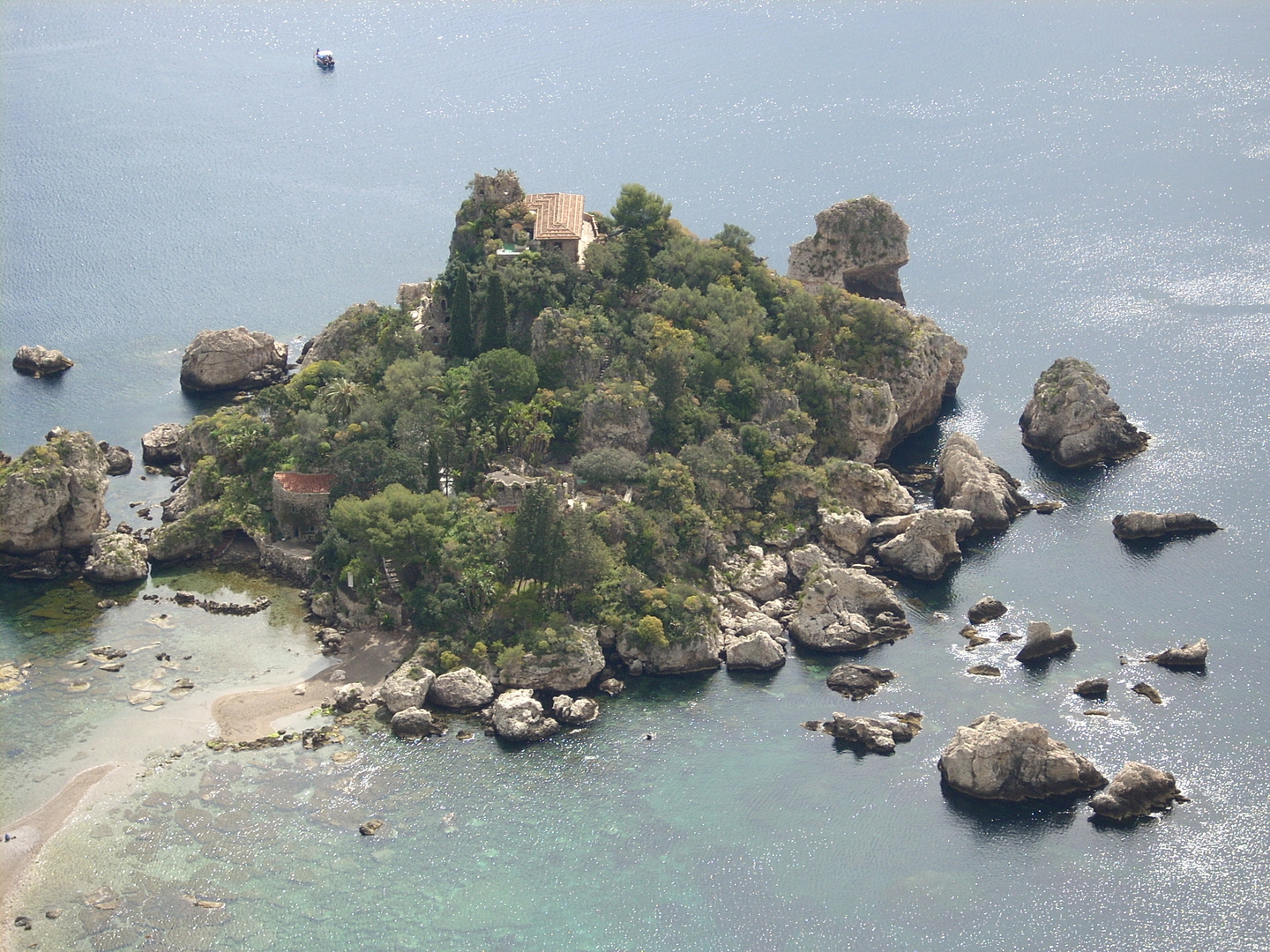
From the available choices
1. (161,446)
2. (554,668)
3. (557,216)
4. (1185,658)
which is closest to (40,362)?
(161,446)

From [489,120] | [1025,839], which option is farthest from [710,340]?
[489,120]

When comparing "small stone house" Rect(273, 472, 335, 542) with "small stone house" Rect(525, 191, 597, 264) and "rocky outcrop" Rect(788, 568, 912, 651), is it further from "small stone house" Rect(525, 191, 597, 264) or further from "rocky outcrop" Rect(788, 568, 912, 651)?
"rocky outcrop" Rect(788, 568, 912, 651)

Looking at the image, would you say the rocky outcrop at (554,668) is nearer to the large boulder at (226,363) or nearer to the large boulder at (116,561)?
the large boulder at (116,561)

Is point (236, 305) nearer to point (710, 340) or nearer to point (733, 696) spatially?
point (710, 340)

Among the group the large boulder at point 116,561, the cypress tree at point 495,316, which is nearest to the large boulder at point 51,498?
the large boulder at point 116,561

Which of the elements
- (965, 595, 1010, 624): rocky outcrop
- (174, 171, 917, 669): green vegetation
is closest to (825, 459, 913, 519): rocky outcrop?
(174, 171, 917, 669): green vegetation
